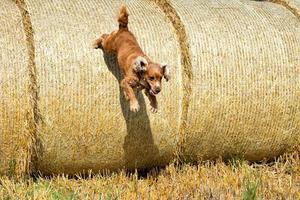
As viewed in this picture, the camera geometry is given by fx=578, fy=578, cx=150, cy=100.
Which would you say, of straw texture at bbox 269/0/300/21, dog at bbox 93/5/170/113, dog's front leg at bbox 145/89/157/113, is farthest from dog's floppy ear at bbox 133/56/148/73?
straw texture at bbox 269/0/300/21

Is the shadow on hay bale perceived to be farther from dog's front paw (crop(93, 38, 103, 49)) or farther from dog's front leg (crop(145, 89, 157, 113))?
dog's front leg (crop(145, 89, 157, 113))

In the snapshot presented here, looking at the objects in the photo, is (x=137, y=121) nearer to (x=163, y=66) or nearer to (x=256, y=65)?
(x=163, y=66)

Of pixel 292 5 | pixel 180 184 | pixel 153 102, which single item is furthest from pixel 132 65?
pixel 292 5

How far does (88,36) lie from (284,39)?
6.86 ft

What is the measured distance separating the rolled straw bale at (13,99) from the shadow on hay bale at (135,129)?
2.59 ft

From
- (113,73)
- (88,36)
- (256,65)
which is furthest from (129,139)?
(256,65)

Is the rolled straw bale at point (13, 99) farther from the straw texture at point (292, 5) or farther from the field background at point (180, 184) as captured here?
the straw texture at point (292, 5)

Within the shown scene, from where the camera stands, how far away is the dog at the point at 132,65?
15.3 feet

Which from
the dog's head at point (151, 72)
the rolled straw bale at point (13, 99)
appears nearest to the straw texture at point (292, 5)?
the dog's head at point (151, 72)

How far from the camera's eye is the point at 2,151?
203 inches

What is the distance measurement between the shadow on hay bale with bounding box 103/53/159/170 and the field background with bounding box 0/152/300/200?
0.21m

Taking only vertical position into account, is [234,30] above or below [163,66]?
above

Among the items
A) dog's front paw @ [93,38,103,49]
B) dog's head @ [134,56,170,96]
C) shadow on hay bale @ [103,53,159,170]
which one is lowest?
shadow on hay bale @ [103,53,159,170]

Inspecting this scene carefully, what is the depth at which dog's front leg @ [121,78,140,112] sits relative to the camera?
4.86 meters
